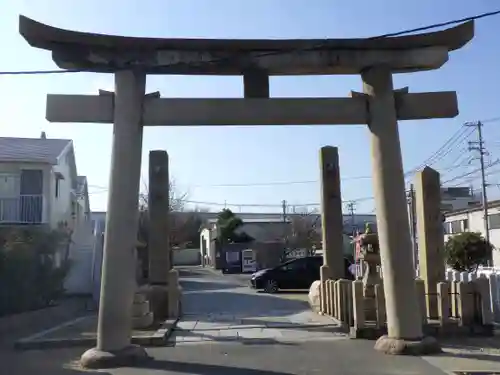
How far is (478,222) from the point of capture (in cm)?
4222

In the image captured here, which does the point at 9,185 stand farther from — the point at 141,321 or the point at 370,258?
the point at 370,258

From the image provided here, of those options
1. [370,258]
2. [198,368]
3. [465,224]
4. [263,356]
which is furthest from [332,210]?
[465,224]

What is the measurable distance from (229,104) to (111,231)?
2.95m

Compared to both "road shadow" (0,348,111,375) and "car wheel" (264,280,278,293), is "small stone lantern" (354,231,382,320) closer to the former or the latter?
"road shadow" (0,348,111,375)

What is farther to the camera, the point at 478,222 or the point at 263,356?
the point at 478,222

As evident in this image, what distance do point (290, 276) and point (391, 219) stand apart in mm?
17973

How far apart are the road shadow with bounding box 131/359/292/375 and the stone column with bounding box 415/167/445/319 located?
6454mm

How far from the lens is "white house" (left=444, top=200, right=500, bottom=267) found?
39.9 metres

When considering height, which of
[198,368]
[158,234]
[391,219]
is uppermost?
[158,234]

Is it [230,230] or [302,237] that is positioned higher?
[230,230]

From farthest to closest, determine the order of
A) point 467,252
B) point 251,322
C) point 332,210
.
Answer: point 467,252, point 332,210, point 251,322

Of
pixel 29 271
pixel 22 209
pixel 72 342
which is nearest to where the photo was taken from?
pixel 72 342

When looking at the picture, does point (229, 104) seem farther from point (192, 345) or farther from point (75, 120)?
point (192, 345)

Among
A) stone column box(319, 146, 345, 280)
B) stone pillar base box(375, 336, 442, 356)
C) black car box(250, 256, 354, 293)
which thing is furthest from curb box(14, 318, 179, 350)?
black car box(250, 256, 354, 293)
